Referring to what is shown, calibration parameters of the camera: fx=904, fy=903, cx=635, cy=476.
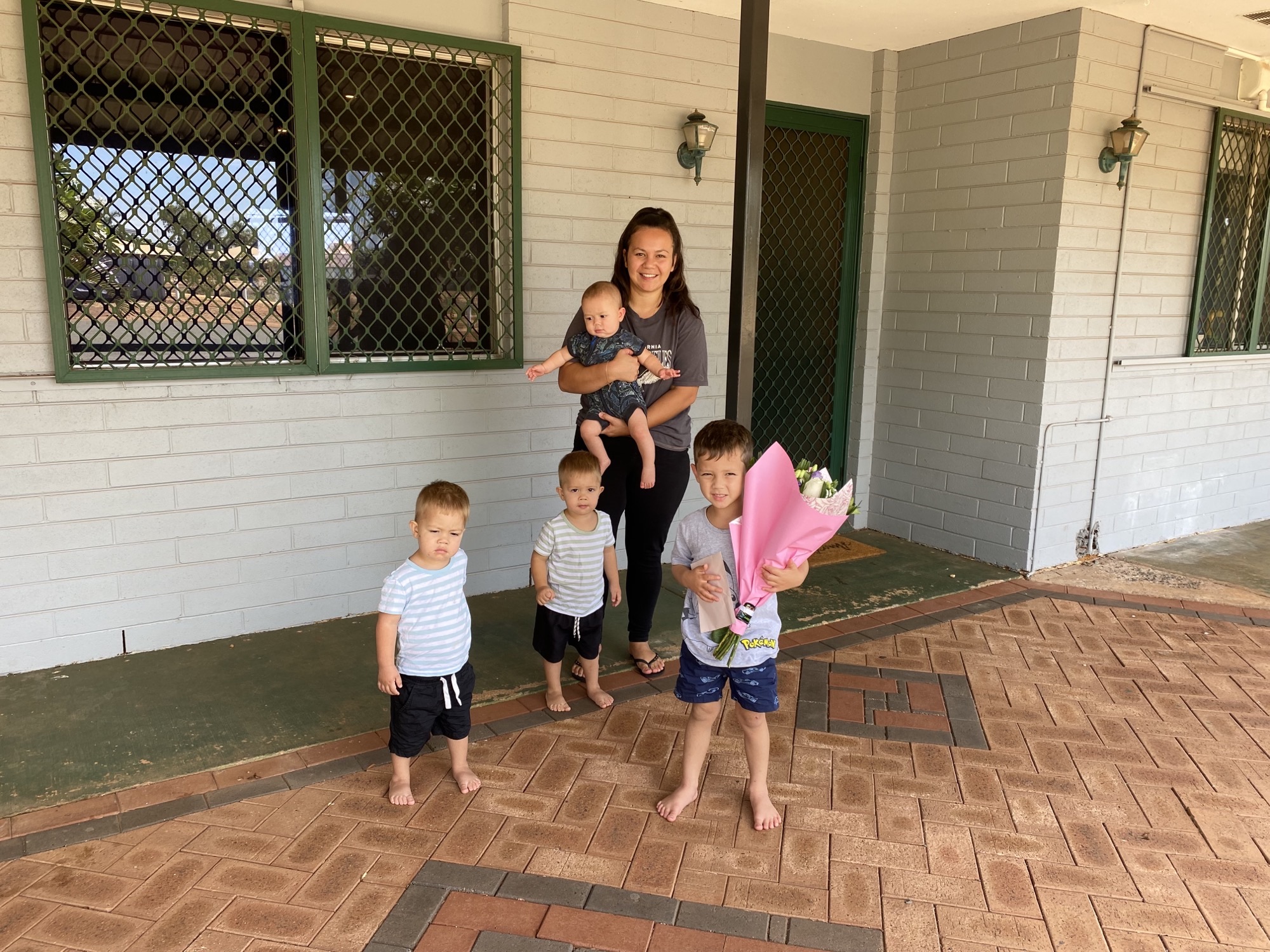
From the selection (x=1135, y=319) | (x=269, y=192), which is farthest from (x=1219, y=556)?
(x=269, y=192)

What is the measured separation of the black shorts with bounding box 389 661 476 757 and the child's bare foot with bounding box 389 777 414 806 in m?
0.09

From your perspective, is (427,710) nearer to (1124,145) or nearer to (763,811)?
(763,811)

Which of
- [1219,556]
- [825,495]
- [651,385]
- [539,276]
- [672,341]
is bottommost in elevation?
[1219,556]

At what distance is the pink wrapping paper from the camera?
231 cm

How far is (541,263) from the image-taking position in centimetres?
426

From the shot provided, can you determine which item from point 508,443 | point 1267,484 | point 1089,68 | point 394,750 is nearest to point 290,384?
point 508,443

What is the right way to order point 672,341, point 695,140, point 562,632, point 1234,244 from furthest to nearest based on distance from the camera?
point 1234,244 < point 695,140 < point 672,341 < point 562,632

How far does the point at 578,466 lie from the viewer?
2926 mm

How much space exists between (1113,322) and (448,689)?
13.7 feet

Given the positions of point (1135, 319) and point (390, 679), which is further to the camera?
point (1135, 319)

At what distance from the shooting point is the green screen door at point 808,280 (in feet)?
17.2

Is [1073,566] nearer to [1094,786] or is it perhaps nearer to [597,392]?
[1094,786]

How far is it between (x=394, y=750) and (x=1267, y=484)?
→ 21.1 ft

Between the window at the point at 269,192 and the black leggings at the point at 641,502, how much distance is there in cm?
115
